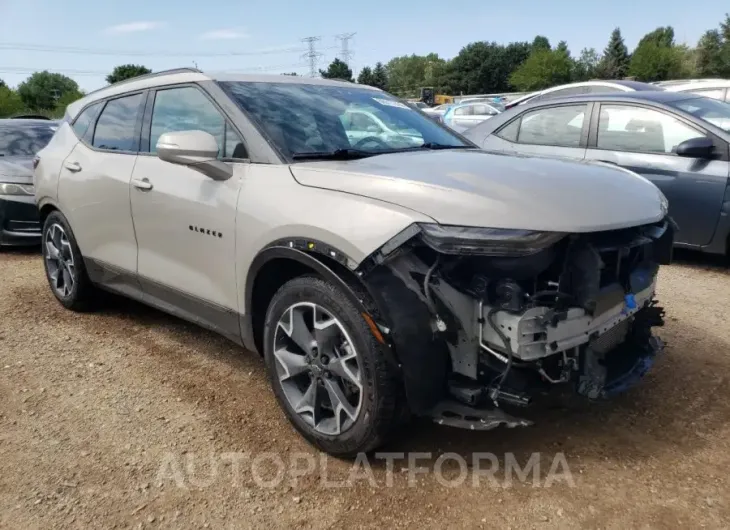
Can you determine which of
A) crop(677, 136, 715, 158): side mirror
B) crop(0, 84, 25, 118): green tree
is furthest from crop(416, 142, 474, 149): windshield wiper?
crop(0, 84, 25, 118): green tree

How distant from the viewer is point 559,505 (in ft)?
8.00

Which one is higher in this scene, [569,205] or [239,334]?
[569,205]

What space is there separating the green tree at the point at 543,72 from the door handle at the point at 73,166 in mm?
82061

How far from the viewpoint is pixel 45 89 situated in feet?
226

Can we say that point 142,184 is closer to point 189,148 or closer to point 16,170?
point 189,148

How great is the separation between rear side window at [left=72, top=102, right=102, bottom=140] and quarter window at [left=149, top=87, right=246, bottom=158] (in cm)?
98

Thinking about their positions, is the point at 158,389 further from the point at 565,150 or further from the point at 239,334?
the point at 565,150

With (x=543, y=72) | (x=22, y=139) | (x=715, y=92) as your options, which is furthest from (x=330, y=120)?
(x=543, y=72)

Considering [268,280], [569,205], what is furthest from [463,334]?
[268,280]

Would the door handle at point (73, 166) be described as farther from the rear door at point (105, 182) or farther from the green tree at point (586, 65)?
the green tree at point (586, 65)

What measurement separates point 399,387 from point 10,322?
361 cm

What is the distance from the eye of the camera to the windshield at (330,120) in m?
3.13

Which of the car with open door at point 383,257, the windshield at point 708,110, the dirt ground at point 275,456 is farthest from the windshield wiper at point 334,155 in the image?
the windshield at point 708,110

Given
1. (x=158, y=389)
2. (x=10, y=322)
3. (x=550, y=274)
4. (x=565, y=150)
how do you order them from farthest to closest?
(x=565, y=150) < (x=10, y=322) < (x=158, y=389) < (x=550, y=274)
